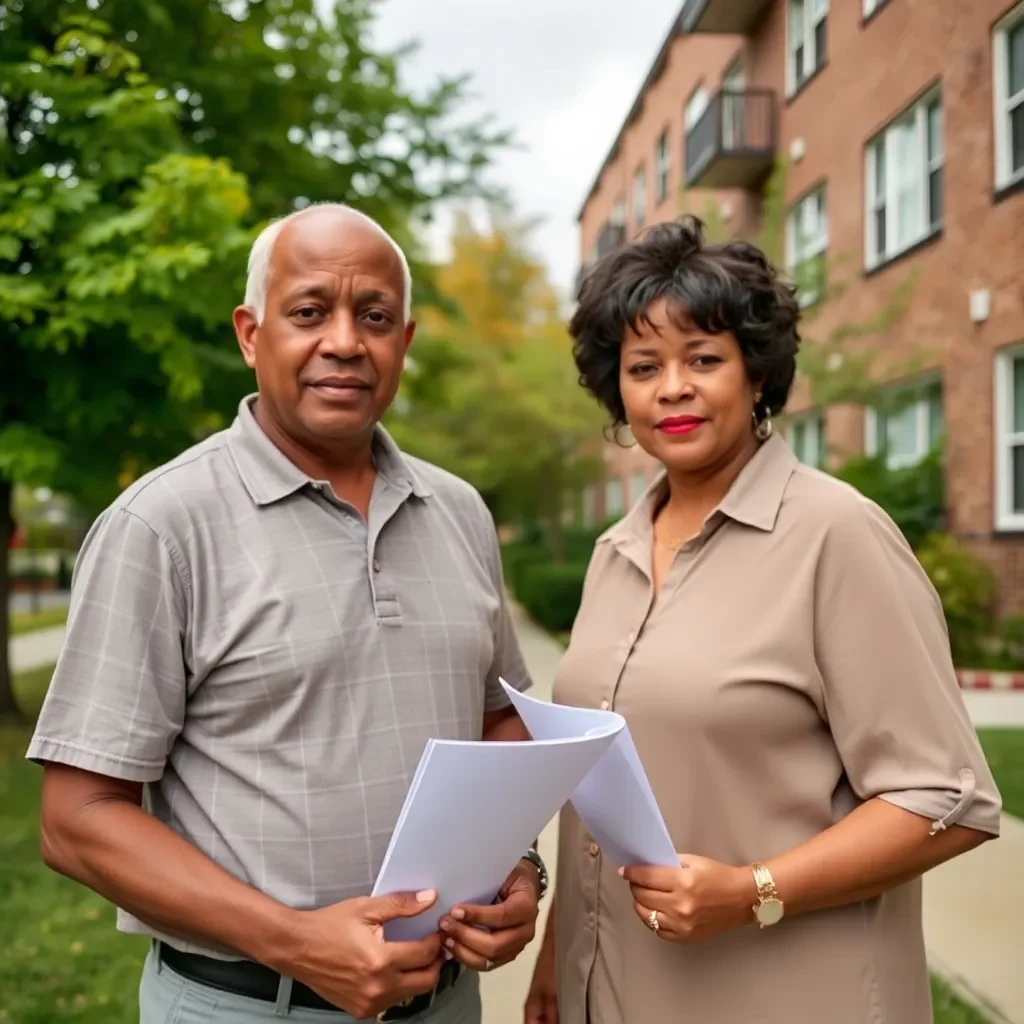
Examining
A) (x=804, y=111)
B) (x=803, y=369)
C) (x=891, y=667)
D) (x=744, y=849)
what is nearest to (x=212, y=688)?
(x=744, y=849)

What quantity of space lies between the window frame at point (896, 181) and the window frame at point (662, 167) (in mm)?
8797

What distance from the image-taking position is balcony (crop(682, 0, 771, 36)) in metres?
15.0

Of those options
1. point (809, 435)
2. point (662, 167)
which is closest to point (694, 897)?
point (809, 435)

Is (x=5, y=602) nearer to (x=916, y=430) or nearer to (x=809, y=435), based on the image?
(x=916, y=430)

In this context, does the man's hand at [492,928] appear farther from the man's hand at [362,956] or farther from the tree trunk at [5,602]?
the tree trunk at [5,602]

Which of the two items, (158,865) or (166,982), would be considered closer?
(158,865)

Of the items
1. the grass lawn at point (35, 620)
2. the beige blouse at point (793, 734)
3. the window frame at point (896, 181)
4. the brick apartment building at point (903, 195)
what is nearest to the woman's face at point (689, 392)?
the beige blouse at point (793, 734)

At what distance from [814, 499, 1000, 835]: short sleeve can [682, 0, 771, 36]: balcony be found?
50.2 feet

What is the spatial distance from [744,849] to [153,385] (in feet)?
22.7

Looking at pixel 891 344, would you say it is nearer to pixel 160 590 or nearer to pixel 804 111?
pixel 804 111

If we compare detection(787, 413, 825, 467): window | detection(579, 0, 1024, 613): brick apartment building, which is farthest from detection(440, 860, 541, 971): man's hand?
detection(787, 413, 825, 467): window

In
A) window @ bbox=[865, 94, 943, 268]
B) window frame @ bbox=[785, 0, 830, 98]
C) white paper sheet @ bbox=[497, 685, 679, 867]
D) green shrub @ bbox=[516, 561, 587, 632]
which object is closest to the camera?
white paper sheet @ bbox=[497, 685, 679, 867]

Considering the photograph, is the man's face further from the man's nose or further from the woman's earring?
the woman's earring

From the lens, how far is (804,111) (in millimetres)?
14805
